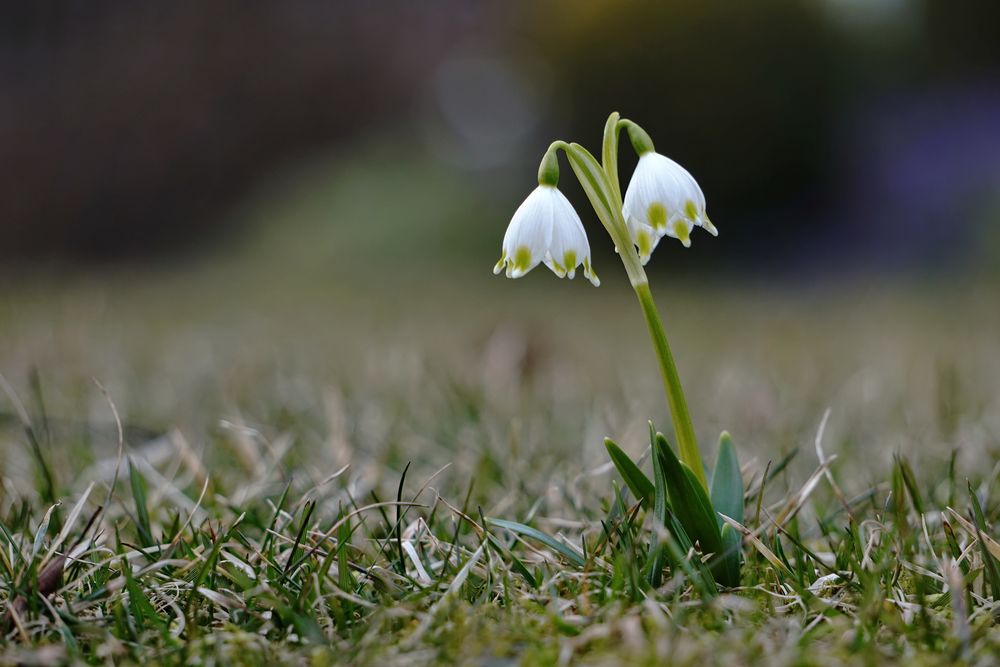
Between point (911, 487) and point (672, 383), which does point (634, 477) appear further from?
point (911, 487)

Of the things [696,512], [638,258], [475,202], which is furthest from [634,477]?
[475,202]

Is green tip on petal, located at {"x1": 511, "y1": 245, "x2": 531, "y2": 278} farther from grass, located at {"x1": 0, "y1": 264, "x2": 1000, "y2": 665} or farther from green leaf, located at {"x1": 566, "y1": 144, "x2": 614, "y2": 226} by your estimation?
grass, located at {"x1": 0, "y1": 264, "x2": 1000, "y2": 665}

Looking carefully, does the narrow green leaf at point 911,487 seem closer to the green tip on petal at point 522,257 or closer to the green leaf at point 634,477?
the green leaf at point 634,477

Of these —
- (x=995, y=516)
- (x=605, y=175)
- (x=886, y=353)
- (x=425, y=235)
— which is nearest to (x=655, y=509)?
(x=605, y=175)

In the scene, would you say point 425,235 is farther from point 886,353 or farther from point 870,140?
point 886,353

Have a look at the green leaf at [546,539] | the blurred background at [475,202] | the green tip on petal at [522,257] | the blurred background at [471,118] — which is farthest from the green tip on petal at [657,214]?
the blurred background at [471,118]

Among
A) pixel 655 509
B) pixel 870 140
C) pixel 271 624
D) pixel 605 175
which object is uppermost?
pixel 870 140

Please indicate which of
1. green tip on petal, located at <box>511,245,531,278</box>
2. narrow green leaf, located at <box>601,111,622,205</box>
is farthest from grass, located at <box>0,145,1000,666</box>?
narrow green leaf, located at <box>601,111,622,205</box>
